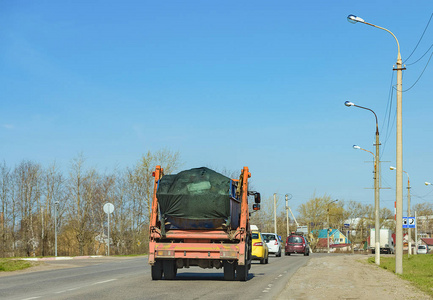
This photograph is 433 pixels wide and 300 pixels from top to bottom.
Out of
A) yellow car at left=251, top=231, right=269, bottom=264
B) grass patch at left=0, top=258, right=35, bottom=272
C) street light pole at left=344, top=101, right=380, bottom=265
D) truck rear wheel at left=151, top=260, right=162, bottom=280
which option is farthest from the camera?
street light pole at left=344, top=101, right=380, bottom=265

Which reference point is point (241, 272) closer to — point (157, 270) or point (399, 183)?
point (157, 270)

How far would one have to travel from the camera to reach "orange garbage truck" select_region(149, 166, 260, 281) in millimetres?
17698

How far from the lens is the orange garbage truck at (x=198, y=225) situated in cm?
1770

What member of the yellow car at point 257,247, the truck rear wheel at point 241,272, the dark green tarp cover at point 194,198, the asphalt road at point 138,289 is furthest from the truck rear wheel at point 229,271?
the yellow car at point 257,247

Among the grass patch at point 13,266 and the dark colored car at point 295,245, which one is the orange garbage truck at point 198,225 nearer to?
the grass patch at point 13,266

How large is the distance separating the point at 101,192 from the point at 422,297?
7009 centimetres

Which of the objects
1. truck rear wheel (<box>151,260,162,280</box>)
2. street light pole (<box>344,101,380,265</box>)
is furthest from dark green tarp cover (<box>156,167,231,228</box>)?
street light pole (<box>344,101,380,265</box>)

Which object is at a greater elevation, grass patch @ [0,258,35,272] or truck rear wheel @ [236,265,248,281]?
truck rear wheel @ [236,265,248,281]

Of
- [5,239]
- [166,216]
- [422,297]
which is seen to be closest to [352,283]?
[422,297]

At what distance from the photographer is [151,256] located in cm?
1773

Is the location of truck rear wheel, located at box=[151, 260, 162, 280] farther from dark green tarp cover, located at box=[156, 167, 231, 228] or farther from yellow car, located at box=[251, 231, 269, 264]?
yellow car, located at box=[251, 231, 269, 264]

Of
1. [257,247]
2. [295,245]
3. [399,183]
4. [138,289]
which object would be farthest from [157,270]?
[295,245]

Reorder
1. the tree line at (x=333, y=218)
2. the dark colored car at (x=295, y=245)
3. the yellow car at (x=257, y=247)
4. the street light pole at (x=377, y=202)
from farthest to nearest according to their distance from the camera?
the tree line at (x=333, y=218) < the dark colored car at (x=295, y=245) < the street light pole at (x=377, y=202) < the yellow car at (x=257, y=247)

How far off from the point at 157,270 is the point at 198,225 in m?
1.86
